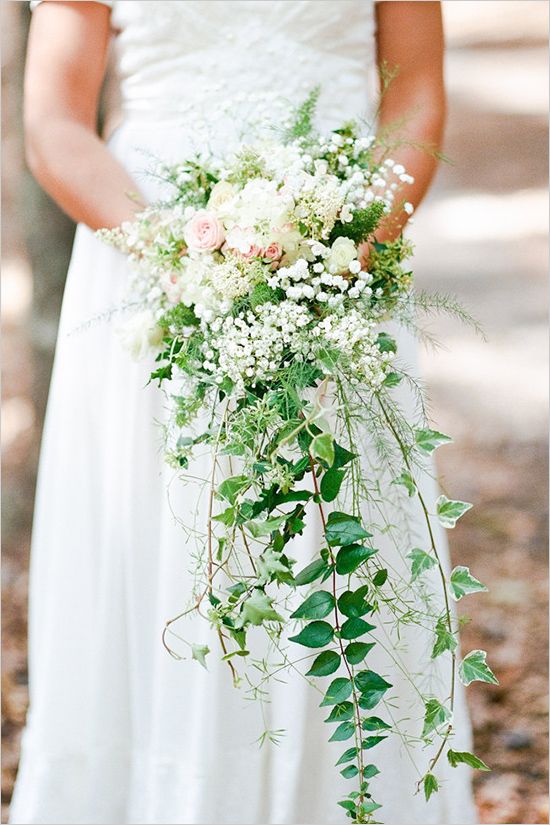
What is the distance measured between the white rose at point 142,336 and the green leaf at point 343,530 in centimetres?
51

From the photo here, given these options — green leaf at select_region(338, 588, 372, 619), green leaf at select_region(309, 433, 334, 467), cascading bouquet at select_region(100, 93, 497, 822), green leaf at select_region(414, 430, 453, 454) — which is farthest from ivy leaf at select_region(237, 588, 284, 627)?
green leaf at select_region(414, 430, 453, 454)

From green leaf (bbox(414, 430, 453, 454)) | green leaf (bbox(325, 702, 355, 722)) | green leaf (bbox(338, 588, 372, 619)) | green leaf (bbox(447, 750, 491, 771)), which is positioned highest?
green leaf (bbox(414, 430, 453, 454))

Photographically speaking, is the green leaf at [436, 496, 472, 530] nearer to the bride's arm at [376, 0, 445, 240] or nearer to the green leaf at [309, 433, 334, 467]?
the green leaf at [309, 433, 334, 467]

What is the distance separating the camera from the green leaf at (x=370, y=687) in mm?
1395

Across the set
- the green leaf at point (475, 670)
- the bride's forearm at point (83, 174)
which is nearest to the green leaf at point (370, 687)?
the green leaf at point (475, 670)

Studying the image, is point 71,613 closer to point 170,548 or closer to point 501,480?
point 170,548

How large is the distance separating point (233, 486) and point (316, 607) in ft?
0.75

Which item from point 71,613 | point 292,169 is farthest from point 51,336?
point 292,169

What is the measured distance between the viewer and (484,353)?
668 centimetres

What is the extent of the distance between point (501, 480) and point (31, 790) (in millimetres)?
3792

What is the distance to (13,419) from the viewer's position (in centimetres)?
424

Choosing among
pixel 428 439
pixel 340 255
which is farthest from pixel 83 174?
pixel 428 439

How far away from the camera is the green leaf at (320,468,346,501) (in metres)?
1.37

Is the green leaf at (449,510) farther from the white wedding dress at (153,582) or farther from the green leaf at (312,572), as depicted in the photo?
the white wedding dress at (153,582)
